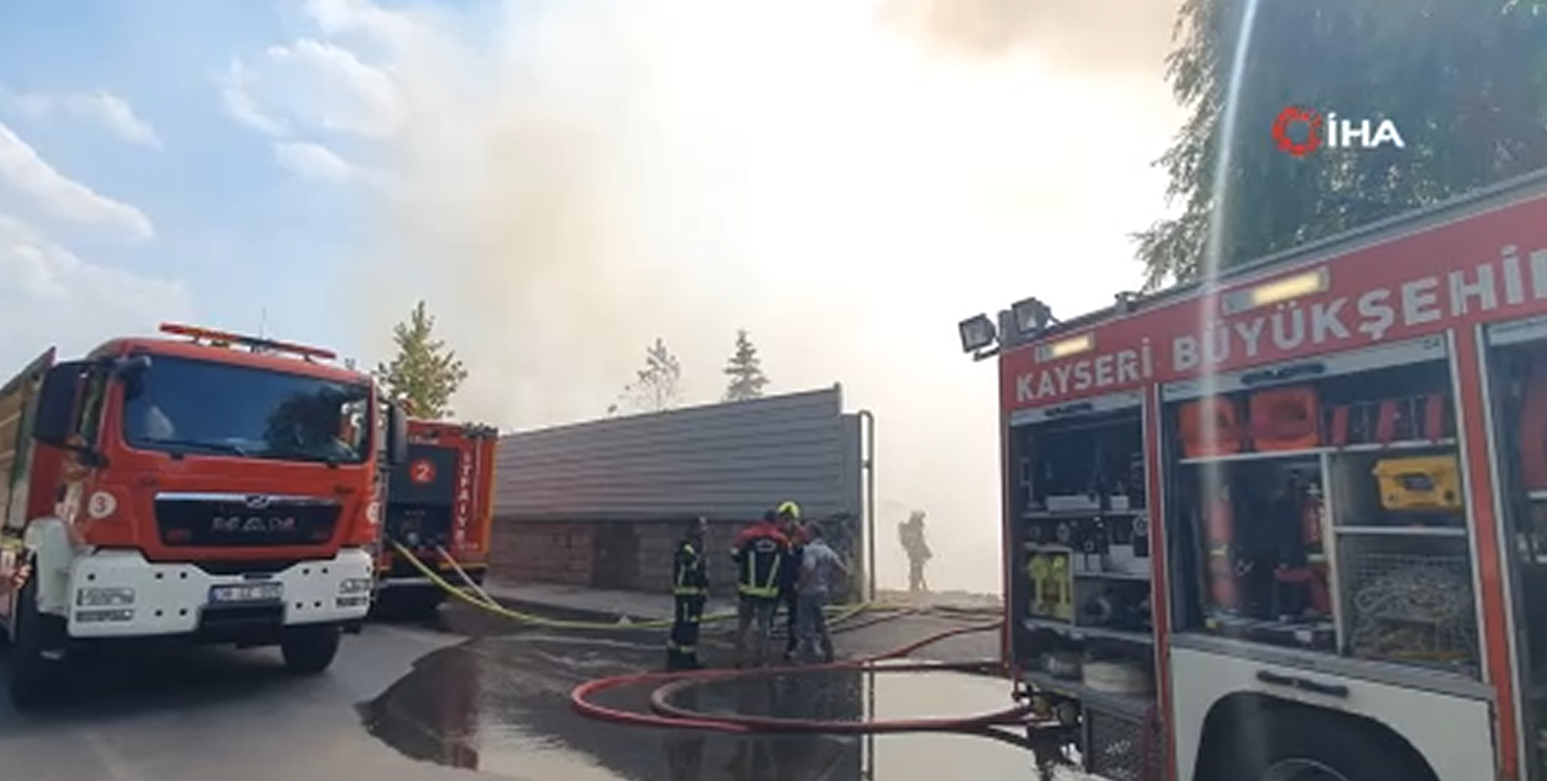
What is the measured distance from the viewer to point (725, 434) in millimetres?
15875

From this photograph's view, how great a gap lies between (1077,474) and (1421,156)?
641cm

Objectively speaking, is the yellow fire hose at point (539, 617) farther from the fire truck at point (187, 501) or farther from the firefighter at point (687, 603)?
the fire truck at point (187, 501)

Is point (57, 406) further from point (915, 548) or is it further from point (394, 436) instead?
point (915, 548)

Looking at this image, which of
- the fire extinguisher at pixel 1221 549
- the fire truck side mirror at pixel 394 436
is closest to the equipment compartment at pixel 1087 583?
the fire extinguisher at pixel 1221 549

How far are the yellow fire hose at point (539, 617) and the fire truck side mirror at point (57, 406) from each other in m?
7.04

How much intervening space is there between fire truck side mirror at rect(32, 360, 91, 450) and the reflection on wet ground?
296 cm

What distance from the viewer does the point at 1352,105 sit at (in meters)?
9.26

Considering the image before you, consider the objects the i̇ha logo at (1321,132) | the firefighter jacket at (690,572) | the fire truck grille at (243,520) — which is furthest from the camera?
the firefighter jacket at (690,572)

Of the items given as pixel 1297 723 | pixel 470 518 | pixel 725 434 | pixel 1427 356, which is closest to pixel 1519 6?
pixel 1427 356

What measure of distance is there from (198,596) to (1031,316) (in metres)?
6.23

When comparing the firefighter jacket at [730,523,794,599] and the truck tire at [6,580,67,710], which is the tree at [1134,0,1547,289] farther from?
the truck tire at [6,580,67,710]

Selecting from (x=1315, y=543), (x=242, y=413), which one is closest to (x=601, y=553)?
(x=242, y=413)

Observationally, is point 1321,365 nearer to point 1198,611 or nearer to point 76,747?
point 1198,611

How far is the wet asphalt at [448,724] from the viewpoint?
5809 mm
